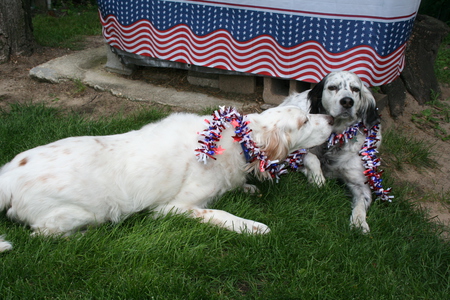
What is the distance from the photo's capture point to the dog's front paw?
10.0 ft

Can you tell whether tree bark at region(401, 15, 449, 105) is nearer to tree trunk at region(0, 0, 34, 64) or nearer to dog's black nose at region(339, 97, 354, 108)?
dog's black nose at region(339, 97, 354, 108)

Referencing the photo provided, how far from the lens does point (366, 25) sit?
4.23 metres

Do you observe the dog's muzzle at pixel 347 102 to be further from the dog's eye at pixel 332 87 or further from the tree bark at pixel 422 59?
the tree bark at pixel 422 59

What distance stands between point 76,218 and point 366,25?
337 centimetres

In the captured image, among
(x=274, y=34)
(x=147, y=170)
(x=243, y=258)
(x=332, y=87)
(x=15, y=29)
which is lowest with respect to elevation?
(x=243, y=258)

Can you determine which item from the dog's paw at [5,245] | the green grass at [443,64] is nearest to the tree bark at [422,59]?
the green grass at [443,64]

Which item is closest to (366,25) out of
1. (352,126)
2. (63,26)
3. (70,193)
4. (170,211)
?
(352,126)

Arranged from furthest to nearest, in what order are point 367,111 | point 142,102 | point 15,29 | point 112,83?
point 15,29 → point 112,83 → point 142,102 → point 367,111

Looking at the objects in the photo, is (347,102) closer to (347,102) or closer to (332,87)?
(347,102)

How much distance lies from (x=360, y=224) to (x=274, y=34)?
2.46 m

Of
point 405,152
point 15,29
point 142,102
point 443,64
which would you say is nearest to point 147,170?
point 142,102

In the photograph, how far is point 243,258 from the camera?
2.61 meters

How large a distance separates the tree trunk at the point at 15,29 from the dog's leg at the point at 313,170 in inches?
185

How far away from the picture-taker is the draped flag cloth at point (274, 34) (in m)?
4.26
